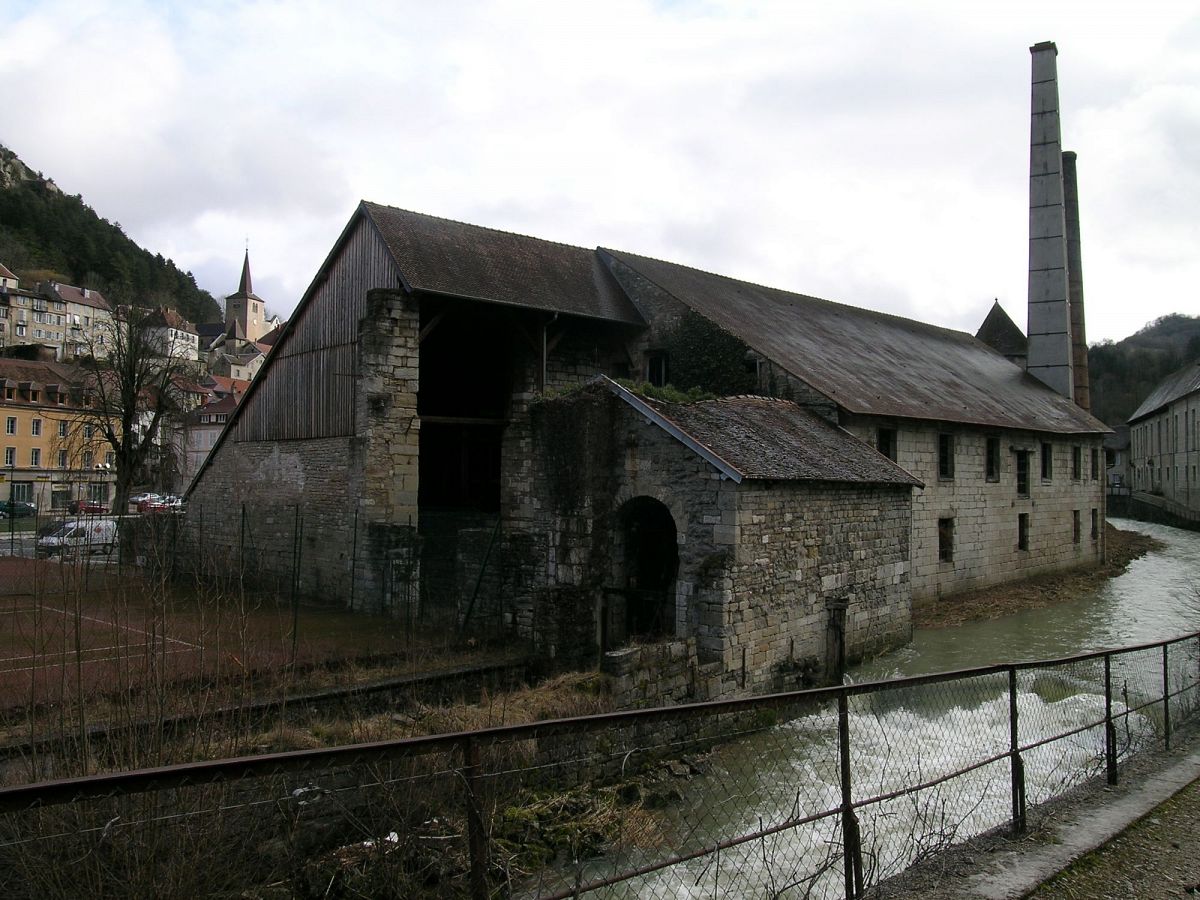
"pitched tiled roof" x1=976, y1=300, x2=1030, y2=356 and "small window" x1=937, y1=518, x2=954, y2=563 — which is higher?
"pitched tiled roof" x1=976, y1=300, x2=1030, y2=356

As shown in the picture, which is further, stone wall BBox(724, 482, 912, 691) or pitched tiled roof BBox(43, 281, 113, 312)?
pitched tiled roof BBox(43, 281, 113, 312)

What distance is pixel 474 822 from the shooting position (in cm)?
353

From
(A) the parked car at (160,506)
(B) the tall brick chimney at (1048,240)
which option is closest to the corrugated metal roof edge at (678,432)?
(A) the parked car at (160,506)

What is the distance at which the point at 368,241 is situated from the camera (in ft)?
62.3

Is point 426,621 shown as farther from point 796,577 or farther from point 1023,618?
point 1023,618

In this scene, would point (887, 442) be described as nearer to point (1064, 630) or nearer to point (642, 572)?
point (1064, 630)

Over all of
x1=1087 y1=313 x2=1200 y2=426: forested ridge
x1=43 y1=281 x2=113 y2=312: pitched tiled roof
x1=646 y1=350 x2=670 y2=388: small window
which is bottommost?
x1=646 y1=350 x2=670 y2=388: small window

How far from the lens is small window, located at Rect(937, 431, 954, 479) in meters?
21.4

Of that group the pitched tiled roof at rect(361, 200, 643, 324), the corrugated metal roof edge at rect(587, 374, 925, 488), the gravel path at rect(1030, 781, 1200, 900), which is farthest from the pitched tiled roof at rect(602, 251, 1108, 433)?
the gravel path at rect(1030, 781, 1200, 900)

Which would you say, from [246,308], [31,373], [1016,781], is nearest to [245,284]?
[246,308]

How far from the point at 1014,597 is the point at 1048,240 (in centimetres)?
1737

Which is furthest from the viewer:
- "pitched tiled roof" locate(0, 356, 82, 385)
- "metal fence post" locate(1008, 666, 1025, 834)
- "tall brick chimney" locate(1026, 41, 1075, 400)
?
"pitched tiled roof" locate(0, 356, 82, 385)

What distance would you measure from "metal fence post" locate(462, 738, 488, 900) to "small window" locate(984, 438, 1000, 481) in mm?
22198

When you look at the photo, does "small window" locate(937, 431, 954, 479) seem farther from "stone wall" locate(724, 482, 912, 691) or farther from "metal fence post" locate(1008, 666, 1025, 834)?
"metal fence post" locate(1008, 666, 1025, 834)
